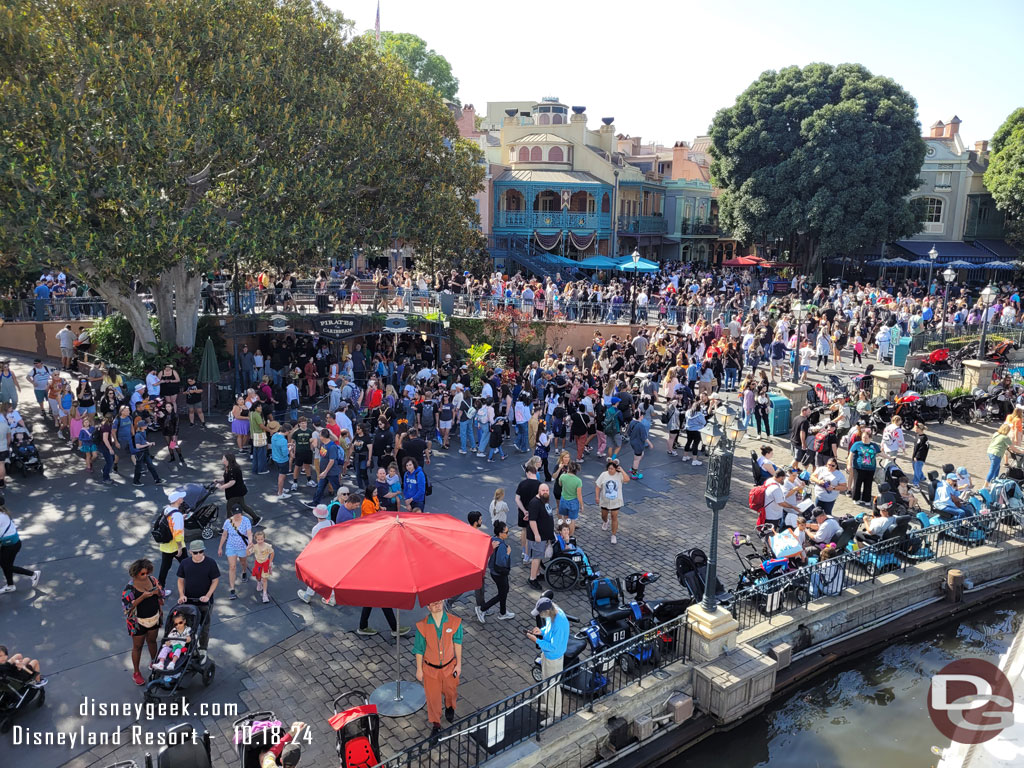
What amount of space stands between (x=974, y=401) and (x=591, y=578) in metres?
15.0

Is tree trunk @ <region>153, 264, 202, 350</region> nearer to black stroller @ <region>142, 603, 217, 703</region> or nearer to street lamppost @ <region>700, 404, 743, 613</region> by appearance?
A: black stroller @ <region>142, 603, 217, 703</region>

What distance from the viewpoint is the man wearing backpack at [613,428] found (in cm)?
1583

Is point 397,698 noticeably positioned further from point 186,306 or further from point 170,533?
point 186,306

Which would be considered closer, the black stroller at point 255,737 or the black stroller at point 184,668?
the black stroller at point 255,737

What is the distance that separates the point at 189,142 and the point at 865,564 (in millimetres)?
15261

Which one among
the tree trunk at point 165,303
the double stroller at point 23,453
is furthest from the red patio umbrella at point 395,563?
the tree trunk at point 165,303

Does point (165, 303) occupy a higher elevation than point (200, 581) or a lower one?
higher

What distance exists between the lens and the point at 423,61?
2140 inches

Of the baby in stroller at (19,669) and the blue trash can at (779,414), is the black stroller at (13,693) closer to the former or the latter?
the baby in stroller at (19,669)

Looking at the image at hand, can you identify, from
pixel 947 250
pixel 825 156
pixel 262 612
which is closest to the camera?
pixel 262 612

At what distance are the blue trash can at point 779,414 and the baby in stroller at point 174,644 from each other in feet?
46.6

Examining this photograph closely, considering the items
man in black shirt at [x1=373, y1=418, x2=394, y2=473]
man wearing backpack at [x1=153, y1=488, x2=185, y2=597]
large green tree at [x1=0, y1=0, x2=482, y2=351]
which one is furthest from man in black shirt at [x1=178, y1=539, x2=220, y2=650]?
large green tree at [x1=0, y1=0, x2=482, y2=351]

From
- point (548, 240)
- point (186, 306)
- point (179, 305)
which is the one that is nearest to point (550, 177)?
point (548, 240)

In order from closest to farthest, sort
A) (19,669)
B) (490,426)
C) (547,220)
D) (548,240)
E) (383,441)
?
1. (19,669)
2. (383,441)
3. (490,426)
4. (547,220)
5. (548,240)
